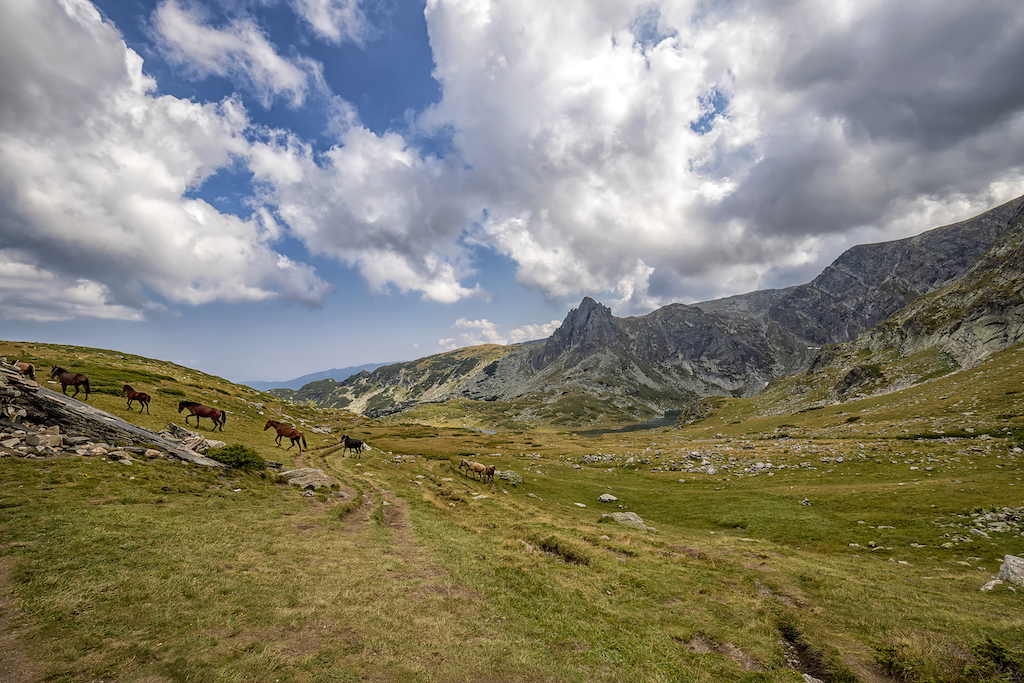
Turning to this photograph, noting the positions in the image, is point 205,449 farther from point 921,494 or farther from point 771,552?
point 921,494

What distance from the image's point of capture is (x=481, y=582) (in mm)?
15328

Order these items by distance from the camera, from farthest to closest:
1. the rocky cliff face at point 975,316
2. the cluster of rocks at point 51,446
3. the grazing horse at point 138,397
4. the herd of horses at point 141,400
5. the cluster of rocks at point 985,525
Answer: the rocky cliff face at point 975,316, the grazing horse at point 138,397, the herd of horses at point 141,400, the cluster of rocks at point 985,525, the cluster of rocks at point 51,446

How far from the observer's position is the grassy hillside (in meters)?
9.81

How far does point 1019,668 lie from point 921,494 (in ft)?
83.2

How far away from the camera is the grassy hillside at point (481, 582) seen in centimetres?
981

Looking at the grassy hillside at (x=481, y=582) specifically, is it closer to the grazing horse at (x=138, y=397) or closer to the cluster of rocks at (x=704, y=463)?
the grazing horse at (x=138, y=397)

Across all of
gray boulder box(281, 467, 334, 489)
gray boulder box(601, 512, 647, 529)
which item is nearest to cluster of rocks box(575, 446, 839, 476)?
gray boulder box(601, 512, 647, 529)

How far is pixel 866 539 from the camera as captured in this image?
79.3ft

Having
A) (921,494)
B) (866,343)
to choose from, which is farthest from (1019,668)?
(866,343)

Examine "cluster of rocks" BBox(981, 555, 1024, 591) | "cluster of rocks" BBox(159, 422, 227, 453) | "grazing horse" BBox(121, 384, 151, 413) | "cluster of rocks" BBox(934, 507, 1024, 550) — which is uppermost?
"grazing horse" BBox(121, 384, 151, 413)

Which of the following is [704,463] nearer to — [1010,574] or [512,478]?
[512,478]

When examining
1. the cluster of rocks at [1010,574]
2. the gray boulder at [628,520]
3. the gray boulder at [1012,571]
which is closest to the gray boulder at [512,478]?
the gray boulder at [628,520]

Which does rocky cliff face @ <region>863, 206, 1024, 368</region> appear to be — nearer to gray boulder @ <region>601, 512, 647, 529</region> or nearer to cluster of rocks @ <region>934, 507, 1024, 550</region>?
cluster of rocks @ <region>934, 507, 1024, 550</region>

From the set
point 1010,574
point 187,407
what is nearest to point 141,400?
point 187,407
